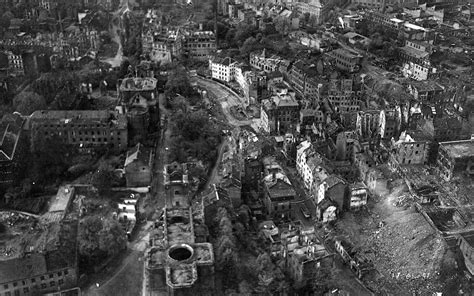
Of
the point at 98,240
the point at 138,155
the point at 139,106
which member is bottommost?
the point at 98,240

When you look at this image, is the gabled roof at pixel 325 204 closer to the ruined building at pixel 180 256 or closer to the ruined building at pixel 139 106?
the ruined building at pixel 180 256

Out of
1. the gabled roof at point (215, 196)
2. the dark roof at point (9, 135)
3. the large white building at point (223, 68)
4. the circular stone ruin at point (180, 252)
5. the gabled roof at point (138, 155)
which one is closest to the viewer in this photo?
the circular stone ruin at point (180, 252)

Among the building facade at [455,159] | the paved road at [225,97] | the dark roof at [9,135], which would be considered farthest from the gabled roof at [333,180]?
the dark roof at [9,135]

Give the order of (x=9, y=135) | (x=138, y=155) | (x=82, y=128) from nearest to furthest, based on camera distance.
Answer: (x=138, y=155)
(x=9, y=135)
(x=82, y=128)

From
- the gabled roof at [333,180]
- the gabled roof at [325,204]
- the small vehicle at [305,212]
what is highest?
the gabled roof at [333,180]

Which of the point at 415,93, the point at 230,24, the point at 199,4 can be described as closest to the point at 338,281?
the point at 415,93

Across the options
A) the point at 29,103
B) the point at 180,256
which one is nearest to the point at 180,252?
the point at 180,256

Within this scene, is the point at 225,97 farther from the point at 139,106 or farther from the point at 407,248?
the point at 407,248

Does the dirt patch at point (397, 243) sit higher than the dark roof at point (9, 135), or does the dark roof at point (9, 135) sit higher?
the dark roof at point (9, 135)

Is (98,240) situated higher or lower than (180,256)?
lower

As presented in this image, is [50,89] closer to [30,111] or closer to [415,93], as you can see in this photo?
[30,111]
